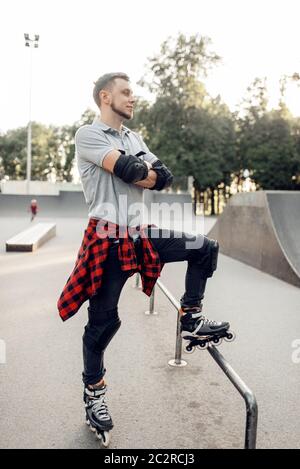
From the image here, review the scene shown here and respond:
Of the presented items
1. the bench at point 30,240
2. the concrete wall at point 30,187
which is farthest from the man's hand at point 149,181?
the concrete wall at point 30,187

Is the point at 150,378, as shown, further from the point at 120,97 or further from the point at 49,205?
the point at 49,205

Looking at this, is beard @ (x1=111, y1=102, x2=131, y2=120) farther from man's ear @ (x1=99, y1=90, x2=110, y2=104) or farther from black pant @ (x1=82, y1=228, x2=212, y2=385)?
black pant @ (x1=82, y1=228, x2=212, y2=385)

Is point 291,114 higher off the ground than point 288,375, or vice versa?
point 291,114

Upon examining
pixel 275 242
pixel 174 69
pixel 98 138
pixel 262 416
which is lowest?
pixel 262 416

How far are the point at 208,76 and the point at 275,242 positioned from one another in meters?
38.3

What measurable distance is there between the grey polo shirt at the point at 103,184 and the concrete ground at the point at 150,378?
4.34ft

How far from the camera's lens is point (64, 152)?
71125 mm

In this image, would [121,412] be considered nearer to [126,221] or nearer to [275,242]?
[126,221]

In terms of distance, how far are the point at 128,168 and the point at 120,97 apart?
0.50m

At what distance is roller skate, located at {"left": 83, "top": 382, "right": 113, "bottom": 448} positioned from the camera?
8.77ft

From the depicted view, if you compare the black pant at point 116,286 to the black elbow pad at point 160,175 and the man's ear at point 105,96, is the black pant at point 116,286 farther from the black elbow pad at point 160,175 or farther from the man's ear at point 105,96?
the man's ear at point 105,96

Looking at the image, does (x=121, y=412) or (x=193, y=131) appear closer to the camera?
(x=121, y=412)

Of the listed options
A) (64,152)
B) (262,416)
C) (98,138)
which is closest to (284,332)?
(262,416)

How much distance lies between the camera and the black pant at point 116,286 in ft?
8.64
